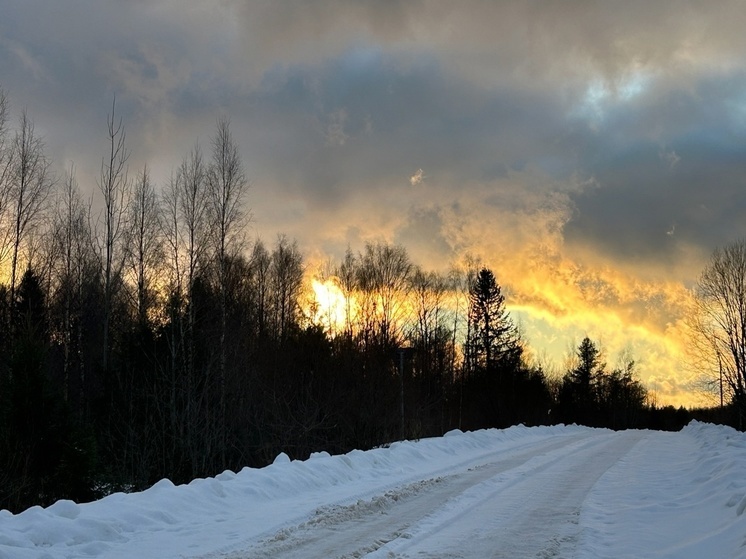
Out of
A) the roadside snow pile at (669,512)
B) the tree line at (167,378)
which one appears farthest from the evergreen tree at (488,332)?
the roadside snow pile at (669,512)

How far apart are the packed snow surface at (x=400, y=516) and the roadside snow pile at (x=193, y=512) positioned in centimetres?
2

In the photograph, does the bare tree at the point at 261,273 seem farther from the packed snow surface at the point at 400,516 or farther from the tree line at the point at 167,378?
the packed snow surface at the point at 400,516

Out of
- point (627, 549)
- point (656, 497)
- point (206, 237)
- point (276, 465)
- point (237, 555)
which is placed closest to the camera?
point (237, 555)

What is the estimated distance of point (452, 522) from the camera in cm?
821

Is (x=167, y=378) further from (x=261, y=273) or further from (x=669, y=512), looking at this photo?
(x=261, y=273)

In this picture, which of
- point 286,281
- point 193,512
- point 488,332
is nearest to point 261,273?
point 286,281

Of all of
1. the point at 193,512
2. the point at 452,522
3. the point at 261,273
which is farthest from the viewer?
the point at 261,273

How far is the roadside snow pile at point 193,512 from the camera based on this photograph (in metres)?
6.67

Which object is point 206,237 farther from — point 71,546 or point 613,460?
point 71,546

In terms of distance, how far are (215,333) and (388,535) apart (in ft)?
53.8

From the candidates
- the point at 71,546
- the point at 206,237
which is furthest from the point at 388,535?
the point at 206,237

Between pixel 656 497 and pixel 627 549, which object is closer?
pixel 627 549

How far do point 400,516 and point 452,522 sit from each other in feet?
2.40

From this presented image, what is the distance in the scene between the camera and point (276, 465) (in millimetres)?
11992
